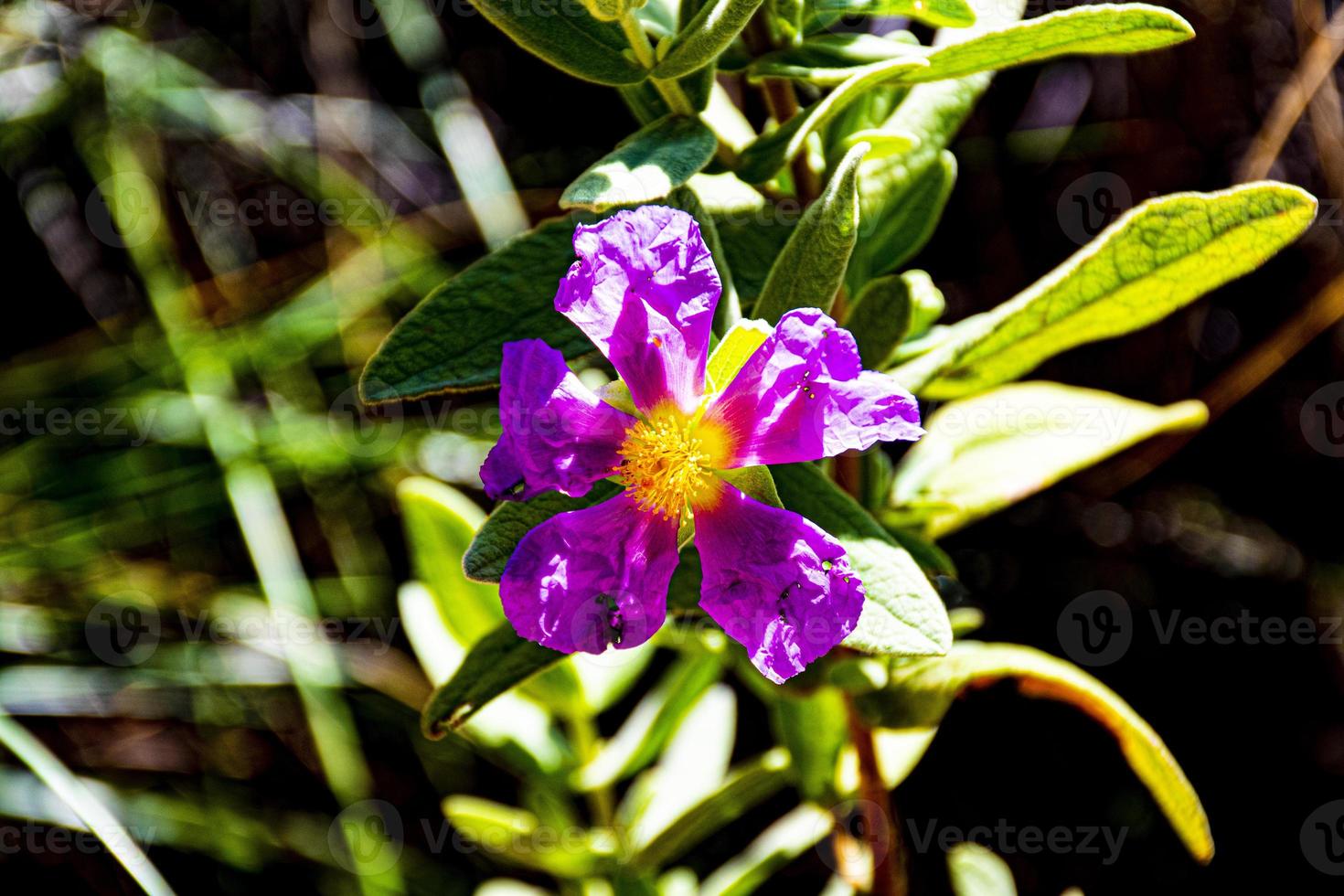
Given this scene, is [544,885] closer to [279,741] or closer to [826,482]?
[279,741]

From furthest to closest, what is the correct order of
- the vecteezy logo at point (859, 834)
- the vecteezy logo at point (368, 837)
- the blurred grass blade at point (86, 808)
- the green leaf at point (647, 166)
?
the vecteezy logo at point (368, 837) → the blurred grass blade at point (86, 808) → the vecteezy logo at point (859, 834) → the green leaf at point (647, 166)

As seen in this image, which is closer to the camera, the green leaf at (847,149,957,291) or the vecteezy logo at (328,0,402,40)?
the green leaf at (847,149,957,291)

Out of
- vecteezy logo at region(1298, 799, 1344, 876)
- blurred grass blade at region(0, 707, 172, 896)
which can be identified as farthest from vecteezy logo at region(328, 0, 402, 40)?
vecteezy logo at region(1298, 799, 1344, 876)

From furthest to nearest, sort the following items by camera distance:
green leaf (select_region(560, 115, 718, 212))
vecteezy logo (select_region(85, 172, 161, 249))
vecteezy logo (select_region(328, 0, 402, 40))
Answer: vecteezy logo (select_region(328, 0, 402, 40)) → vecteezy logo (select_region(85, 172, 161, 249)) → green leaf (select_region(560, 115, 718, 212))
